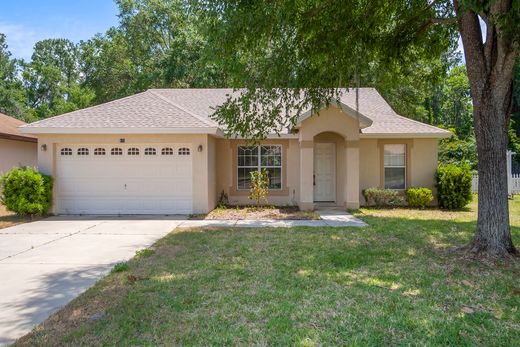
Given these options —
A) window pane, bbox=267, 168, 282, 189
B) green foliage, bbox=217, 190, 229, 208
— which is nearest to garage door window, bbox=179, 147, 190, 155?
green foliage, bbox=217, 190, 229, 208

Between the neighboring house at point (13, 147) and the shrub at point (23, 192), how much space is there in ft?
18.0

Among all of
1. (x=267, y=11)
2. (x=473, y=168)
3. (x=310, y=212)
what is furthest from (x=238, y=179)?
(x=473, y=168)

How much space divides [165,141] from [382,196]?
26.3ft

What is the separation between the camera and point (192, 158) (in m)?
12.2

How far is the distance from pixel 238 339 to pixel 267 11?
5.26m

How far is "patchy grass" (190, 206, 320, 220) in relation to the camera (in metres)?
11.6

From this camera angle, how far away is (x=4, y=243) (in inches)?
314

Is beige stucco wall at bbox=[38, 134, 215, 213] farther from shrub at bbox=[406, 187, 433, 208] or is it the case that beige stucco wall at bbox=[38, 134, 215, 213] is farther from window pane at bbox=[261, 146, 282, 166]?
shrub at bbox=[406, 187, 433, 208]

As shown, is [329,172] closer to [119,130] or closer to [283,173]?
[283,173]

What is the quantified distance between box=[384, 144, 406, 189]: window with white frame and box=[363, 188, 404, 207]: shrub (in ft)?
2.55

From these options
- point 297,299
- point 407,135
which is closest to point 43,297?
point 297,299

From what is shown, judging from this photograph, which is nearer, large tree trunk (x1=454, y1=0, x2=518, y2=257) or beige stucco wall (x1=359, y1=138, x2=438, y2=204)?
large tree trunk (x1=454, y1=0, x2=518, y2=257)

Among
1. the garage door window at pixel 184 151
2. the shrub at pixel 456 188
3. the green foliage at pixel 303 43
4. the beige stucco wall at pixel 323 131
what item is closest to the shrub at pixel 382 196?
the beige stucco wall at pixel 323 131

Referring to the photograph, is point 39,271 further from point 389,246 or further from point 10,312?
point 389,246
